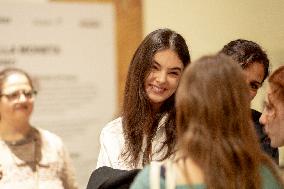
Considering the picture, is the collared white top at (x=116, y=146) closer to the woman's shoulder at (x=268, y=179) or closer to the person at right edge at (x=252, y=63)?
the person at right edge at (x=252, y=63)

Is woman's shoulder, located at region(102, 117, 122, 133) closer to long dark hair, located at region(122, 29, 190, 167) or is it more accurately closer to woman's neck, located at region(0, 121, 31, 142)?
long dark hair, located at region(122, 29, 190, 167)

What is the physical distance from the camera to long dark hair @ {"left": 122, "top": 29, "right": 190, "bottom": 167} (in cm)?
187

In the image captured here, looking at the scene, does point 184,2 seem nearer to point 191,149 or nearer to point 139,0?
point 139,0

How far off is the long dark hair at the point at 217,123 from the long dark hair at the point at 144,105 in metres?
0.62

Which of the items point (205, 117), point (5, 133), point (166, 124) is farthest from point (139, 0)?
point (205, 117)

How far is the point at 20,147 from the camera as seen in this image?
180 cm

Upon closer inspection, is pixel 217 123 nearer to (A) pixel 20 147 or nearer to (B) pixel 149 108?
(B) pixel 149 108

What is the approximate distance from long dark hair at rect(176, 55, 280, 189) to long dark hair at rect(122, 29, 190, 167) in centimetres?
62

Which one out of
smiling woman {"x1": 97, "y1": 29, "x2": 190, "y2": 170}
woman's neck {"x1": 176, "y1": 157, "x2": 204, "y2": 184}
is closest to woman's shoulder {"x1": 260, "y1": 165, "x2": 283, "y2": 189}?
woman's neck {"x1": 176, "y1": 157, "x2": 204, "y2": 184}

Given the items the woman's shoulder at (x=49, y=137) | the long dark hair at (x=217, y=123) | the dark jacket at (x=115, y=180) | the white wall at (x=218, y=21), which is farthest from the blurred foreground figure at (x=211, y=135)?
the white wall at (x=218, y=21)

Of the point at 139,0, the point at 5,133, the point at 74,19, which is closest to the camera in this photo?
the point at 5,133

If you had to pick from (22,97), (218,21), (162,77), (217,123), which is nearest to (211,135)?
(217,123)

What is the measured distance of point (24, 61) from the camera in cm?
218

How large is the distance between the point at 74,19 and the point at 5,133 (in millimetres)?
740
